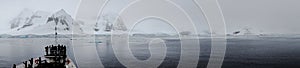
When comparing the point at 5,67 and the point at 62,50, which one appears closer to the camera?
the point at 62,50

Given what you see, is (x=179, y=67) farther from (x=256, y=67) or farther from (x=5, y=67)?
(x=5, y=67)

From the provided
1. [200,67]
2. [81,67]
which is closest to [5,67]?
[81,67]

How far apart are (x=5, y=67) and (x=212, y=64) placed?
115ft

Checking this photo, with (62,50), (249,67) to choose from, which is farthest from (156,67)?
(62,50)

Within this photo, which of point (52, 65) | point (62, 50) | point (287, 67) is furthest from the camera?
point (287, 67)

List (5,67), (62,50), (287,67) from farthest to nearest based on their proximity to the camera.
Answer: (287,67) → (5,67) → (62,50)

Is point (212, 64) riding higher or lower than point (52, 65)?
lower

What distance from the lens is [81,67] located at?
52031 millimetres

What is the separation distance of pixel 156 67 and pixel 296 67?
975 inches

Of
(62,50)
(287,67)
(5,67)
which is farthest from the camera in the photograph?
(287,67)

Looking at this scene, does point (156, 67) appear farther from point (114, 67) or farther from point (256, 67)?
point (256, 67)

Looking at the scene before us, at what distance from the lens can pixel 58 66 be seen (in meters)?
17.5

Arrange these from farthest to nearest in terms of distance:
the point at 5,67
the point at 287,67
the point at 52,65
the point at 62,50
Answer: the point at 287,67, the point at 5,67, the point at 62,50, the point at 52,65

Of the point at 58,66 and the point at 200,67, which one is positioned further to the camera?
the point at 200,67
